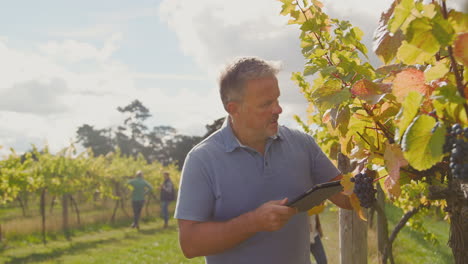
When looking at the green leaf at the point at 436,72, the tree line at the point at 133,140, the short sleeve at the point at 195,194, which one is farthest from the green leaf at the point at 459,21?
the tree line at the point at 133,140

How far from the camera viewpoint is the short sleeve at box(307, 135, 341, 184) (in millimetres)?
2764

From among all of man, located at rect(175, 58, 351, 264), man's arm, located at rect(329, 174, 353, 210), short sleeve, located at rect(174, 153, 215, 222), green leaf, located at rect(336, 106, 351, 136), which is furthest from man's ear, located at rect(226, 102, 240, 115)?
green leaf, located at rect(336, 106, 351, 136)

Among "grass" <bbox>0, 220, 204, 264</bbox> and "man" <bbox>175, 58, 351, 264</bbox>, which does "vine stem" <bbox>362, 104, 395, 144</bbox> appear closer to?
"man" <bbox>175, 58, 351, 264</bbox>

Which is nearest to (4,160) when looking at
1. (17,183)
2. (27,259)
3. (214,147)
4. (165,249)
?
(17,183)

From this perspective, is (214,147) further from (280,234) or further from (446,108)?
(446,108)

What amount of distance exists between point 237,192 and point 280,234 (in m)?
0.33

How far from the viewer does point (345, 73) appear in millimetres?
1881

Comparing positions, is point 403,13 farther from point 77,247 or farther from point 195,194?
point 77,247

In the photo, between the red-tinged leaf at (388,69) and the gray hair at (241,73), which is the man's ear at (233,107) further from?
the red-tinged leaf at (388,69)

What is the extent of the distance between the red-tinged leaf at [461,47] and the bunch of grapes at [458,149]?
0.17 meters

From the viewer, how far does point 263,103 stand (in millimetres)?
2463

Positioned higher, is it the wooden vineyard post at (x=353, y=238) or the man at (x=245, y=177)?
the man at (x=245, y=177)

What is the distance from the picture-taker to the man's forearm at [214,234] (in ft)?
7.37

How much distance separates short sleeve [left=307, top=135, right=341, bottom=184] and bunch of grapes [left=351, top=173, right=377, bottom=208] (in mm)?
961
